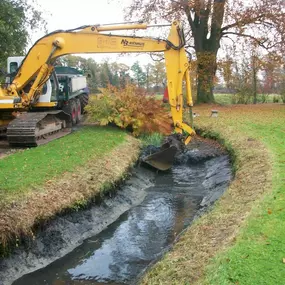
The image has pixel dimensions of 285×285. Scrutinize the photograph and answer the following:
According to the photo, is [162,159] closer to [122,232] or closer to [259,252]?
[122,232]

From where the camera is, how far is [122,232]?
7.43m

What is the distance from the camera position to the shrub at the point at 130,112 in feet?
46.4

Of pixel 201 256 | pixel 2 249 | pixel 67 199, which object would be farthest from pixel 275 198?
pixel 2 249

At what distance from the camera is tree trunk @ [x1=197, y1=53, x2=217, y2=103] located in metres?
23.5

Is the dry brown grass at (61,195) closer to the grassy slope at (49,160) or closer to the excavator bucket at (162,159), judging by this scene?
the grassy slope at (49,160)

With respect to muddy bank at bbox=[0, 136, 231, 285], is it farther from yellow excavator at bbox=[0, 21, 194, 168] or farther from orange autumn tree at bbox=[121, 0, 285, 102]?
orange autumn tree at bbox=[121, 0, 285, 102]

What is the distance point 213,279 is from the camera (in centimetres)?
→ 429

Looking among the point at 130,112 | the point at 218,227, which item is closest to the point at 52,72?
the point at 130,112

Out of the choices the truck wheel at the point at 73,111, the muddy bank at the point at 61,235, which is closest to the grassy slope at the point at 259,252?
the muddy bank at the point at 61,235

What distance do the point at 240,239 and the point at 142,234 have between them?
8.28 feet

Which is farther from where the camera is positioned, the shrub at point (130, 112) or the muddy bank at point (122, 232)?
the shrub at point (130, 112)

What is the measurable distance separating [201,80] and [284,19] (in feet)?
18.5

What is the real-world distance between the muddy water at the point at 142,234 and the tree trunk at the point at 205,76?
43.0 ft

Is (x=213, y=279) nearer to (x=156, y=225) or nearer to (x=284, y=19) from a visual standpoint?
(x=156, y=225)
